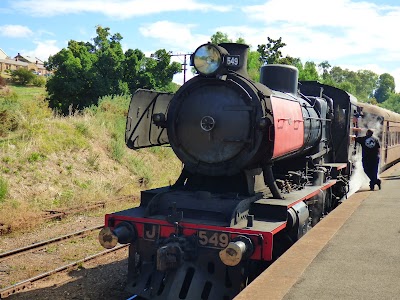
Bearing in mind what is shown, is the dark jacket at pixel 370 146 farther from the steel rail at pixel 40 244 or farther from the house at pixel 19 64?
the house at pixel 19 64

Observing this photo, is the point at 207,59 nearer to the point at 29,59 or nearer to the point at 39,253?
the point at 39,253

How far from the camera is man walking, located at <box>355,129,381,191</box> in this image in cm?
988

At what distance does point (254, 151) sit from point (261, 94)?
70 cm

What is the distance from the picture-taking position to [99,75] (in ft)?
85.2

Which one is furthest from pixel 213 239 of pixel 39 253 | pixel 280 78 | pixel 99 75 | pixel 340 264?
pixel 99 75

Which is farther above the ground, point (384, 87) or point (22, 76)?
point (384, 87)

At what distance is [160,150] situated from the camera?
61.2 feet

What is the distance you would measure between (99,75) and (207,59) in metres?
21.7

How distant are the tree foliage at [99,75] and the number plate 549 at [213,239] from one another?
20.1m

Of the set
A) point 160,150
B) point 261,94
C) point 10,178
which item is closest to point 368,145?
point 261,94

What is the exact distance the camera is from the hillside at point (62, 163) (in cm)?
1118

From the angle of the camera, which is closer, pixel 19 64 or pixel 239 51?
pixel 239 51

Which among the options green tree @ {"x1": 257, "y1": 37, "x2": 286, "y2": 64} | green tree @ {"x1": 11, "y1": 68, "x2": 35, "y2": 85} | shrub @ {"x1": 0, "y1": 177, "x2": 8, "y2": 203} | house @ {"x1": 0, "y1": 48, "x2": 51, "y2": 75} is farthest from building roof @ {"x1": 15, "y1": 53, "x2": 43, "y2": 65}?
shrub @ {"x1": 0, "y1": 177, "x2": 8, "y2": 203}

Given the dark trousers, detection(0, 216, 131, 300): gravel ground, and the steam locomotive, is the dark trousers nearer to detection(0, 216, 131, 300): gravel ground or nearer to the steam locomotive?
the steam locomotive
